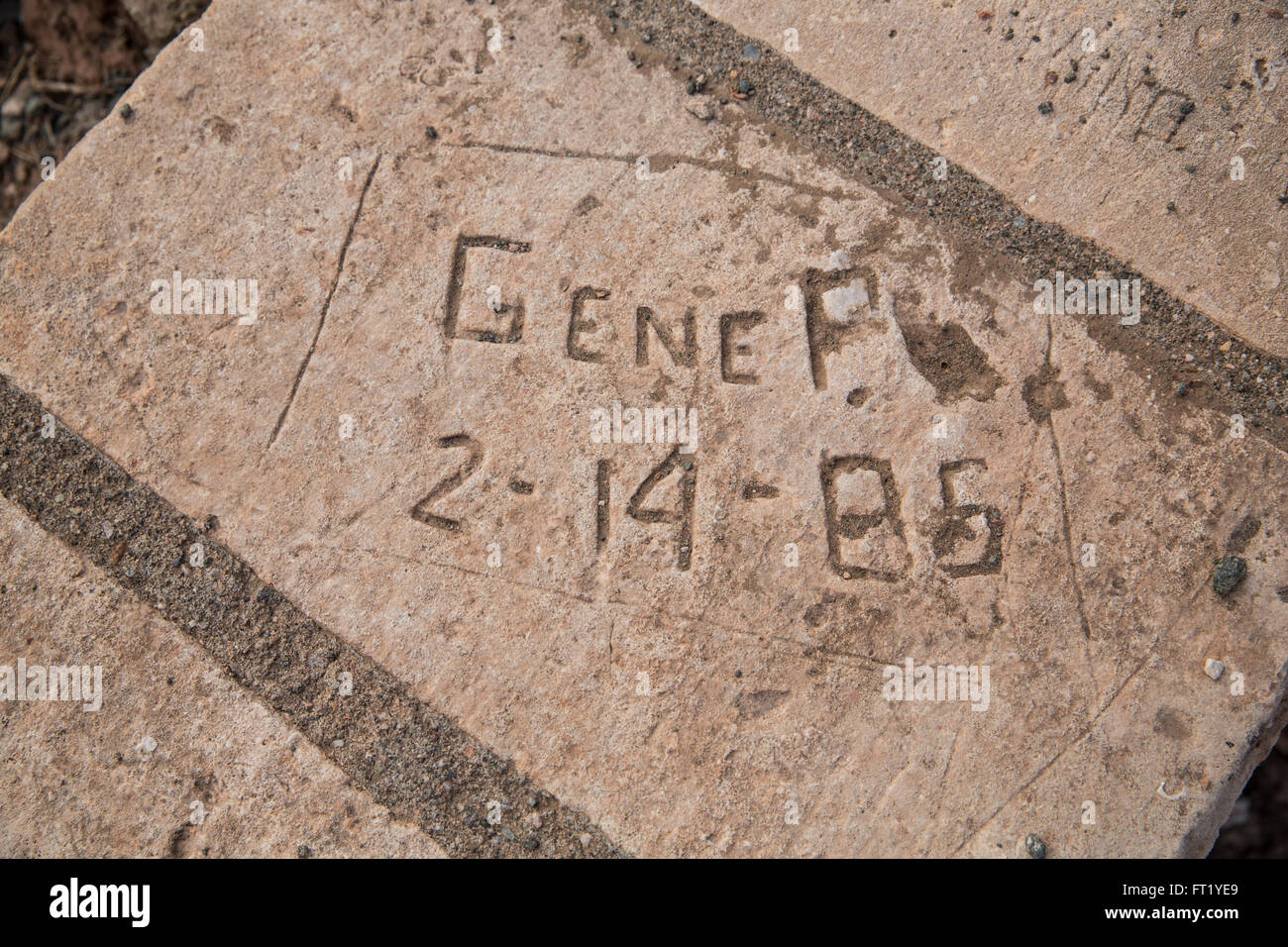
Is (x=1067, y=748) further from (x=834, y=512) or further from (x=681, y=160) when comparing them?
(x=681, y=160)

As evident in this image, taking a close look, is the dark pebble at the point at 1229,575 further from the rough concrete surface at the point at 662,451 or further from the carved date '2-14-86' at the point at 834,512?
the carved date '2-14-86' at the point at 834,512

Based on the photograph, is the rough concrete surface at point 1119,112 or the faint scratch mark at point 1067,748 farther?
the rough concrete surface at point 1119,112

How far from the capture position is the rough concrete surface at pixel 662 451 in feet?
5.81

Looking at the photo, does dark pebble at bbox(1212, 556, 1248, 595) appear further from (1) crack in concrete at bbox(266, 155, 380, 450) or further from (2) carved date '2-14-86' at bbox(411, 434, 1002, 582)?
(1) crack in concrete at bbox(266, 155, 380, 450)

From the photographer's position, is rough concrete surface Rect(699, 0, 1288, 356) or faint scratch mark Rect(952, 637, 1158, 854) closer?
faint scratch mark Rect(952, 637, 1158, 854)

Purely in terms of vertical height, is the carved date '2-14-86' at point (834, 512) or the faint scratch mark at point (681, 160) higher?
the faint scratch mark at point (681, 160)

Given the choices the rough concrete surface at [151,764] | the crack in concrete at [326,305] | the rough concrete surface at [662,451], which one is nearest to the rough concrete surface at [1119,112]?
the rough concrete surface at [662,451]

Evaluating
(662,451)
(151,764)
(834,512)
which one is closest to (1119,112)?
(834,512)

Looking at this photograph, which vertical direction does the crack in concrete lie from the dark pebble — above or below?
above

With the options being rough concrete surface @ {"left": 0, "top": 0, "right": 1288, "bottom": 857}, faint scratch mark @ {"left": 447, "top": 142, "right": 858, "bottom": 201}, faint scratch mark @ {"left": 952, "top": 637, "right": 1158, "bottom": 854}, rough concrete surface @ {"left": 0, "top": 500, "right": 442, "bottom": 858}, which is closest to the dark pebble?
rough concrete surface @ {"left": 0, "top": 0, "right": 1288, "bottom": 857}

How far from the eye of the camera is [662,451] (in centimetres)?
181

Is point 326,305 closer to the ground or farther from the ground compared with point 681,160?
closer to the ground

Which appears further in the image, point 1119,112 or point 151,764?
point 1119,112

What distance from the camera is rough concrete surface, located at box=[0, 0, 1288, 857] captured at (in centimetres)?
177
